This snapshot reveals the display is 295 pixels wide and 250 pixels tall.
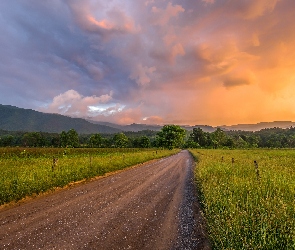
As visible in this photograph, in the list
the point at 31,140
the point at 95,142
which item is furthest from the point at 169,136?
the point at 31,140

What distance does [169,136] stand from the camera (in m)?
96.8

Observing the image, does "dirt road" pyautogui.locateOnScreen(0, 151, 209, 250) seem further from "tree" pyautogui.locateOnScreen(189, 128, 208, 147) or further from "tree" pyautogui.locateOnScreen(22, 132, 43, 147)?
"tree" pyautogui.locateOnScreen(189, 128, 208, 147)

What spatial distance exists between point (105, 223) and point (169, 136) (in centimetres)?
8915

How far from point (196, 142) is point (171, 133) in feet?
292

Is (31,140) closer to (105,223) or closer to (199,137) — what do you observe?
(199,137)

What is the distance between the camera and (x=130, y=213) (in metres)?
9.84

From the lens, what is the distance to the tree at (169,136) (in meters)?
96.1

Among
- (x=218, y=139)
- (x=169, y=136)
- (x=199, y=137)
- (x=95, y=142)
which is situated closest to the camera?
(x=169, y=136)

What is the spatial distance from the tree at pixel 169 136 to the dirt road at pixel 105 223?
83.3m

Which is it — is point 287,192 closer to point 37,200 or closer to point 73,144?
point 37,200

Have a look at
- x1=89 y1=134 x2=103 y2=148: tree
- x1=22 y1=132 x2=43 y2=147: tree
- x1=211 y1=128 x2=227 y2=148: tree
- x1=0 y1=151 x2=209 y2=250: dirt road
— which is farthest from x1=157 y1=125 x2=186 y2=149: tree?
x1=22 y1=132 x2=43 y2=147: tree

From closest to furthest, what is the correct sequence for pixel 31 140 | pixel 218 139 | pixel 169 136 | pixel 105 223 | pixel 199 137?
pixel 105 223, pixel 169 136, pixel 31 140, pixel 218 139, pixel 199 137

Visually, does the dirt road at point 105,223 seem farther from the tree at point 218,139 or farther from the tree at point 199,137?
the tree at point 199,137

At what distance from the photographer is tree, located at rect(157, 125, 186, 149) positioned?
96062 millimetres
